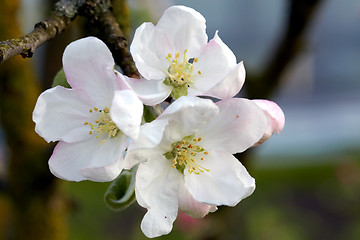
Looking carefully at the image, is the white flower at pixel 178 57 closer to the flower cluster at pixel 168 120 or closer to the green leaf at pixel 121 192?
the flower cluster at pixel 168 120

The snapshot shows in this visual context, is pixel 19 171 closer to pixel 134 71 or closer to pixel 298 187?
pixel 134 71

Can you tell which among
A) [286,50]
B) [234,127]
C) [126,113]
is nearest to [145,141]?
[126,113]

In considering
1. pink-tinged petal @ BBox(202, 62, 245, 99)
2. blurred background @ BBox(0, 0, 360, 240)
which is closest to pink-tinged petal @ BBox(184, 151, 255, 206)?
pink-tinged petal @ BBox(202, 62, 245, 99)

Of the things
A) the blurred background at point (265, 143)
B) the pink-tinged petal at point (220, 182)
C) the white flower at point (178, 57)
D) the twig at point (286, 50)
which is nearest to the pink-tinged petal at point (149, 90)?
the white flower at point (178, 57)

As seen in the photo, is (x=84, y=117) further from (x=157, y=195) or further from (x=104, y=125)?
(x=157, y=195)

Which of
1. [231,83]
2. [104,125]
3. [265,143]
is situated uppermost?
[231,83]

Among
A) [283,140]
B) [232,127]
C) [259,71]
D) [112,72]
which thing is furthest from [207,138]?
[283,140]
